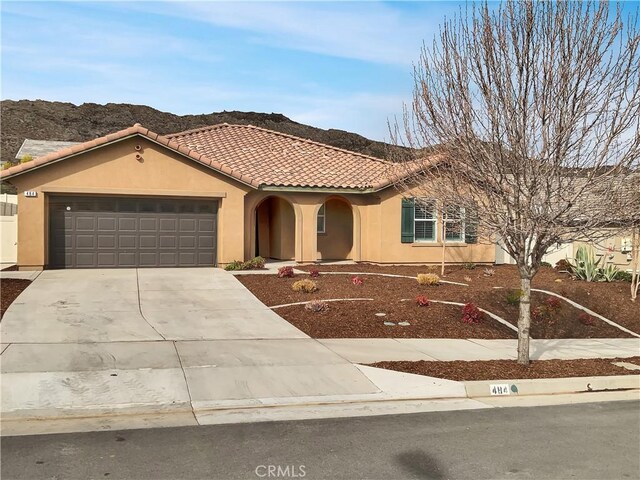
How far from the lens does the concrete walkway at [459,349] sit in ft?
32.3

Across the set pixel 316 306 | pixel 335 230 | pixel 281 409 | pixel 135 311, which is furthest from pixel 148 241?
pixel 281 409

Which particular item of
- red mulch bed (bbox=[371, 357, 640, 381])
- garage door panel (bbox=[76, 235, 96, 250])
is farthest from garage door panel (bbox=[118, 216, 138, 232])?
red mulch bed (bbox=[371, 357, 640, 381])

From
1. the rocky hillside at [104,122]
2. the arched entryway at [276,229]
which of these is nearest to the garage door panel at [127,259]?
the arched entryway at [276,229]

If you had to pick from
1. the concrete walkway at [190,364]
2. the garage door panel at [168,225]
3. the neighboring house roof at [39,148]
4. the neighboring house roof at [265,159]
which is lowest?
the concrete walkway at [190,364]

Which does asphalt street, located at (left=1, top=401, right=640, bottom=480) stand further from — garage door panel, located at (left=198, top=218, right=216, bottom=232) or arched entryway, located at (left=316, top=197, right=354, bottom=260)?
arched entryway, located at (left=316, top=197, right=354, bottom=260)

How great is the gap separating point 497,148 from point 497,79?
927 mm

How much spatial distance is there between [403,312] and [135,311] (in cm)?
561

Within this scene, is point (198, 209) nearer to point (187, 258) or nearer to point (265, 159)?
point (187, 258)

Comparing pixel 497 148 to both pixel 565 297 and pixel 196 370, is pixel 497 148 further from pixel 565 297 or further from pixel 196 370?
pixel 565 297

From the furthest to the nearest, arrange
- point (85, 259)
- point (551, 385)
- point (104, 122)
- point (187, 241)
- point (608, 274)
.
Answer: point (104, 122) < point (187, 241) < point (608, 274) < point (85, 259) < point (551, 385)

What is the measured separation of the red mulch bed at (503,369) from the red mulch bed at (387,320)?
2.22 metres

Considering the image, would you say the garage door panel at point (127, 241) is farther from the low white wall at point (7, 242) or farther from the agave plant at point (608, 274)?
the agave plant at point (608, 274)

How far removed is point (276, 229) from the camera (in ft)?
77.5

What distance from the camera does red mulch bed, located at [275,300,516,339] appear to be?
11542 mm
